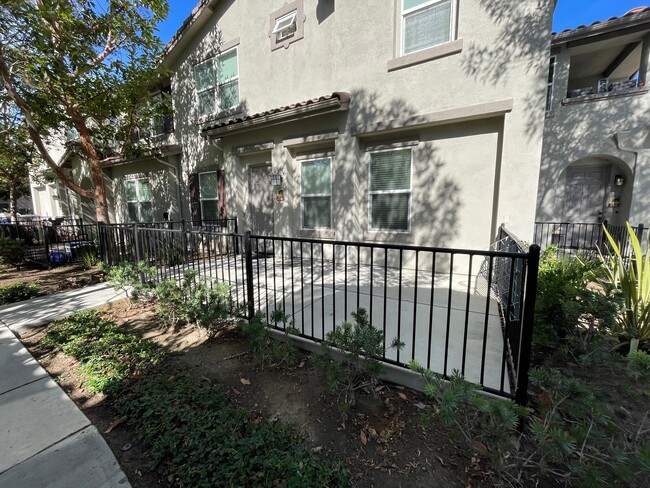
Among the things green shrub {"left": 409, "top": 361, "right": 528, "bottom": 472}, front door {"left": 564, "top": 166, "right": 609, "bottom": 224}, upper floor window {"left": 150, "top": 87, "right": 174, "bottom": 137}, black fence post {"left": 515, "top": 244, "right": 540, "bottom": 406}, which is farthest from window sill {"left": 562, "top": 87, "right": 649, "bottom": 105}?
upper floor window {"left": 150, "top": 87, "right": 174, "bottom": 137}

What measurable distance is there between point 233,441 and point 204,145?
8.14 m

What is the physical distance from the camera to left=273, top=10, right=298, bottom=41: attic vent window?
21.0ft

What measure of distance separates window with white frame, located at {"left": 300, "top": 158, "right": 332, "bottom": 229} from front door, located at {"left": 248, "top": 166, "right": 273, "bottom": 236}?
111 centimetres

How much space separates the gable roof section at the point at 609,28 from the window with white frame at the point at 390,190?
5.64 m

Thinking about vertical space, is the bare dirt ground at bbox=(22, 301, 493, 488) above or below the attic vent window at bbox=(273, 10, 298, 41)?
below

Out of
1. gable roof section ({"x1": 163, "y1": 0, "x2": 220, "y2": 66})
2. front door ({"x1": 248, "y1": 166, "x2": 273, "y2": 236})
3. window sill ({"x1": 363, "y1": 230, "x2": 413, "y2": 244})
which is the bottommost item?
window sill ({"x1": 363, "y1": 230, "x2": 413, "y2": 244})

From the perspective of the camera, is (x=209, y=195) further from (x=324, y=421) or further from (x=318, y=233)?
(x=324, y=421)

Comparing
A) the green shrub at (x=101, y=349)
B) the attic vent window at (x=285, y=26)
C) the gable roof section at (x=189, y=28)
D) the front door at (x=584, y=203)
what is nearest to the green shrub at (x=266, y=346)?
the green shrub at (x=101, y=349)

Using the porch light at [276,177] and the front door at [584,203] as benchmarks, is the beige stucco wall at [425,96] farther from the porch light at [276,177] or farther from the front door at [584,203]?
the front door at [584,203]

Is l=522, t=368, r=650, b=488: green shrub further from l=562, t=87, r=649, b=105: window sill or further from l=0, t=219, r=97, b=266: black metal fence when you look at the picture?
l=0, t=219, r=97, b=266: black metal fence

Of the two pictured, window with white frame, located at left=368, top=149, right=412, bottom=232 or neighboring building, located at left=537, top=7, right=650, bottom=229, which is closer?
window with white frame, located at left=368, top=149, right=412, bottom=232

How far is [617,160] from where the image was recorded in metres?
7.21

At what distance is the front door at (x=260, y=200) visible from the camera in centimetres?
740

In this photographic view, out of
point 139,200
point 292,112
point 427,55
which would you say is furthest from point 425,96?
point 139,200
